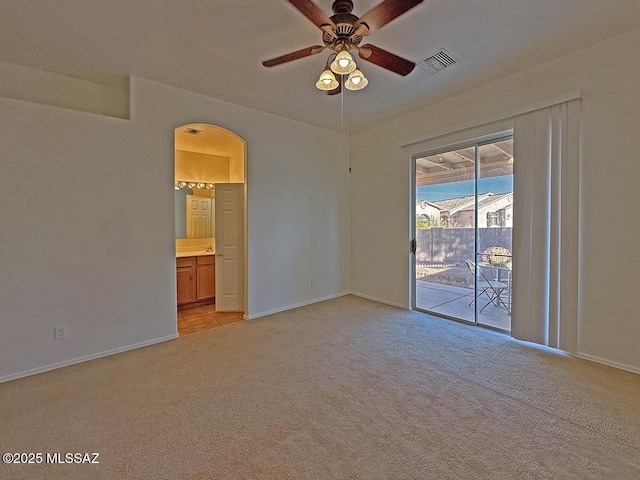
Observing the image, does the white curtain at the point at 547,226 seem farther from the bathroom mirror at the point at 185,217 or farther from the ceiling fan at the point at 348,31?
Answer: the bathroom mirror at the point at 185,217

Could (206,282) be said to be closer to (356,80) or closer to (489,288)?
(356,80)

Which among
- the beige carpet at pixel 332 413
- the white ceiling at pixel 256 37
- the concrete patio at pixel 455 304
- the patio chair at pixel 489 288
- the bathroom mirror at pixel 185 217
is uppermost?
the white ceiling at pixel 256 37

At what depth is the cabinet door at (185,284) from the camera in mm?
4613

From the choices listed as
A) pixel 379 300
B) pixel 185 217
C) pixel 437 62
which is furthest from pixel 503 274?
pixel 185 217

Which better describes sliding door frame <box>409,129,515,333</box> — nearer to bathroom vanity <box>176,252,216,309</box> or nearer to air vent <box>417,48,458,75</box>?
air vent <box>417,48,458,75</box>

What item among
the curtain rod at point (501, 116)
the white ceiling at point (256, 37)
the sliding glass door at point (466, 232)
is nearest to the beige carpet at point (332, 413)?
the sliding glass door at point (466, 232)

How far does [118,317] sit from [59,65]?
266cm

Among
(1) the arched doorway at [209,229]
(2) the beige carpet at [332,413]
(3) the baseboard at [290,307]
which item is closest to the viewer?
(2) the beige carpet at [332,413]

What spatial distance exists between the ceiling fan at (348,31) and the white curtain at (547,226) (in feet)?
5.81

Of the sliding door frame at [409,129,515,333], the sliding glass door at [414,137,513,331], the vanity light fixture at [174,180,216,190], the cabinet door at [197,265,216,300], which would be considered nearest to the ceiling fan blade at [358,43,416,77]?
the sliding door frame at [409,129,515,333]

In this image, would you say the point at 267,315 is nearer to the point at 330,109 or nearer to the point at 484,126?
the point at 330,109

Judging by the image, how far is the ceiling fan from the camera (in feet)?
5.33

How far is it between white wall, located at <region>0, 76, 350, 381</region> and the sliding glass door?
2.38 metres

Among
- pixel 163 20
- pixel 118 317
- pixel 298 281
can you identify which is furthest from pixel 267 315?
pixel 163 20
